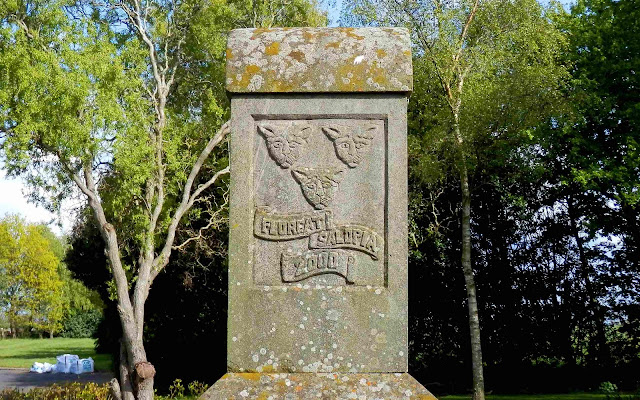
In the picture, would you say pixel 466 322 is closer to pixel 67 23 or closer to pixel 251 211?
pixel 67 23

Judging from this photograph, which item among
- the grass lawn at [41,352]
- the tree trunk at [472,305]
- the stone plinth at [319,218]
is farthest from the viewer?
the grass lawn at [41,352]

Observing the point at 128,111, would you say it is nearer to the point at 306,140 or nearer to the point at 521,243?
the point at 521,243

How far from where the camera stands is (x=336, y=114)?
4.25m

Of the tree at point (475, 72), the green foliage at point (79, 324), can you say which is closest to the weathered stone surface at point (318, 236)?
the tree at point (475, 72)

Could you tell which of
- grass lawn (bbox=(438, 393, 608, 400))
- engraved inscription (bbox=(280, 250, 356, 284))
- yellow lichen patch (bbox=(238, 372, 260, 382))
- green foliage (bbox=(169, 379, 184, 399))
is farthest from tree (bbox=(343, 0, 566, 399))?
yellow lichen patch (bbox=(238, 372, 260, 382))

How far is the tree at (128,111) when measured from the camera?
1734 centimetres

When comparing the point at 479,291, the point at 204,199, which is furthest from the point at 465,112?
the point at 204,199

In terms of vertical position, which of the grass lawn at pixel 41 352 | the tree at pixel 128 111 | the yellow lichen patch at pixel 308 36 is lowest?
the grass lawn at pixel 41 352

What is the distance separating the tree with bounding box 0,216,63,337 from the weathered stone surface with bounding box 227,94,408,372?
45814 mm

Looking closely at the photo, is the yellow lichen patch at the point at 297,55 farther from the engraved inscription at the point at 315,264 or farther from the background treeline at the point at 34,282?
the background treeline at the point at 34,282

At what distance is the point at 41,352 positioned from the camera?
41812 mm

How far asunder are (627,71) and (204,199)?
11464 mm

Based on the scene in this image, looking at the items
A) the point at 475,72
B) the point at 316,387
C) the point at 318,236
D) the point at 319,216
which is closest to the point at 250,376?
the point at 316,387

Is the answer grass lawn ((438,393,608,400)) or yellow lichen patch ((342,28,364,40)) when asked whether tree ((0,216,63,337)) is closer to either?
grass lawn ((438,393,608,400))
